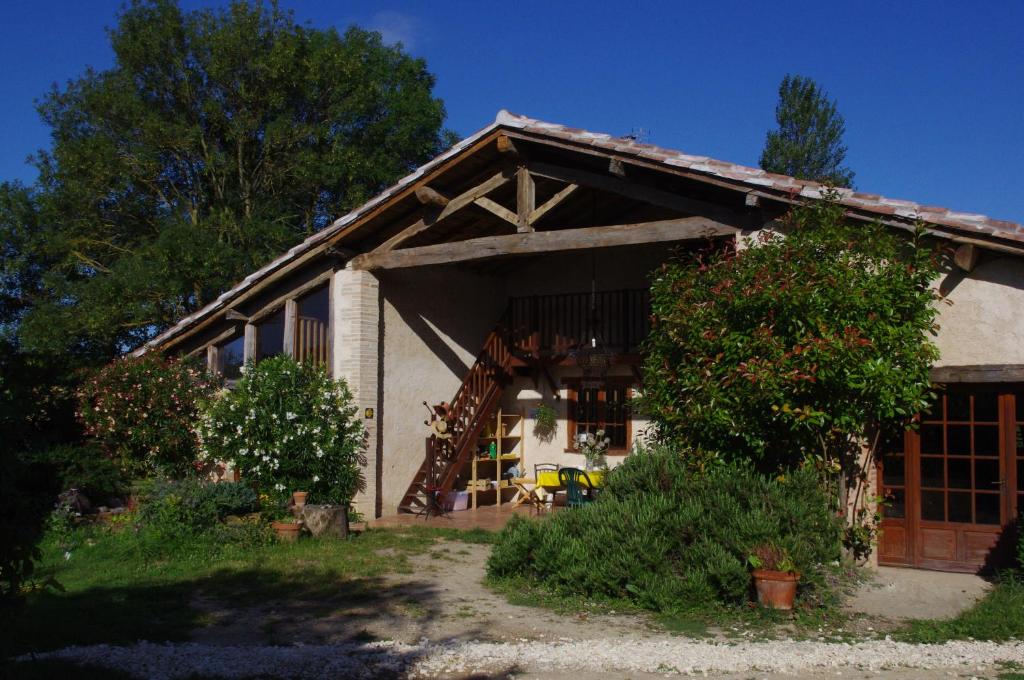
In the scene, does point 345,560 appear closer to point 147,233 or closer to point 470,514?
point 470,514

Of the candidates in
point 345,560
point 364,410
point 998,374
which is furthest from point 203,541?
point 998,374

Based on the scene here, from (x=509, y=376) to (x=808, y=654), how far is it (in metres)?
9.71

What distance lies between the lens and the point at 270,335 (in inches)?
551

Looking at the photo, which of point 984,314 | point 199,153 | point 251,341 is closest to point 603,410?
point 251,341

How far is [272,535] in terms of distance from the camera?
1018cm

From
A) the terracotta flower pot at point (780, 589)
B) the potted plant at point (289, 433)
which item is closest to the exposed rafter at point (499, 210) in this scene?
the potted plant at point (289, 433)

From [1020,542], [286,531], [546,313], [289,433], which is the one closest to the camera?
[1020,542]

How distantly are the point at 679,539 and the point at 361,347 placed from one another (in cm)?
661

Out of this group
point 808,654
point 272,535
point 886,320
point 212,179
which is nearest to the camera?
point 808,654

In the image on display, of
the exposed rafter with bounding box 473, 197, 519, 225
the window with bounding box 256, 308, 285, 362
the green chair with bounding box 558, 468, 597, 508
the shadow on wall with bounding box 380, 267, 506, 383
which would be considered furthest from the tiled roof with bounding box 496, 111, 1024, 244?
the window with bounding box 256, 308, 285, 362

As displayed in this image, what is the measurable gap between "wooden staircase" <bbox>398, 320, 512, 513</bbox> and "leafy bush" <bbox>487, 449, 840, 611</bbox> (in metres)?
5.03

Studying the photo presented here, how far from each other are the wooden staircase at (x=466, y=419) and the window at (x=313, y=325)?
225 centimetres

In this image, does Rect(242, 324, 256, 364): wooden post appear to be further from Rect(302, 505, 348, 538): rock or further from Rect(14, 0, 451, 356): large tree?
Rect(14, 0, 451, 356): large tree

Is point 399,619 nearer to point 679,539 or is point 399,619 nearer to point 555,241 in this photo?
point 679,539
